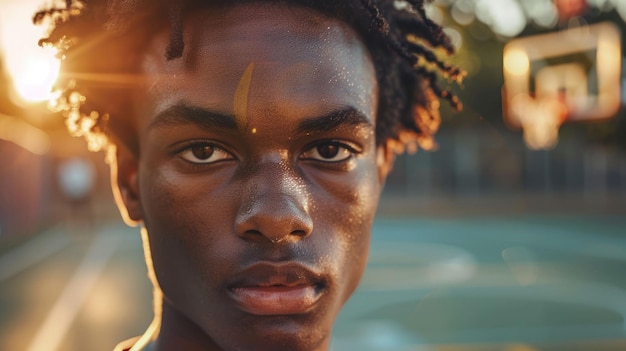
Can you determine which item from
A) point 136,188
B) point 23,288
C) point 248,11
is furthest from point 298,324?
point 23,288

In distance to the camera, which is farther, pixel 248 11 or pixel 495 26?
pixel 495 26

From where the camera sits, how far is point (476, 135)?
28359 millimetres

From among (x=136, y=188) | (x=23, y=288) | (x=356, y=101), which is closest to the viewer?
(x=356, y=101)

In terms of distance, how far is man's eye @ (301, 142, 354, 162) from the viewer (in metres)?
1.39

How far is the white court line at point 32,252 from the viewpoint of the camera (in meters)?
12.6

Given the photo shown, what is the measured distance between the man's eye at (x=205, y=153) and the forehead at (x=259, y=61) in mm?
92

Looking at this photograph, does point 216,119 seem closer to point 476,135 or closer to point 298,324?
point 298,324

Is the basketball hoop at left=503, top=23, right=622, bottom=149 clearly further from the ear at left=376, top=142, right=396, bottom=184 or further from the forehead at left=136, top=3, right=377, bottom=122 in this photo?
the forehead at left=136, top=3, right=377, bottom=122

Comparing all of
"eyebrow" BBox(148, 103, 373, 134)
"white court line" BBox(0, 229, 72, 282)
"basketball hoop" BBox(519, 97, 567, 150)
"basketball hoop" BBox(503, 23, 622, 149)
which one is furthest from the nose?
"basketball hoop" BBox(519, 97, 567, 150)

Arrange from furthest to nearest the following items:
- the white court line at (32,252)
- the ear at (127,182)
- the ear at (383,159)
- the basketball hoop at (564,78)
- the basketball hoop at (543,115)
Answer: the basketball hoop at (543,115) < the basketball hoop at (564,78) < the white court line at (32,252) < the ear at (383,159) < the ear at (127,182)

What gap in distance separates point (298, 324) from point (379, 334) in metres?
6.74

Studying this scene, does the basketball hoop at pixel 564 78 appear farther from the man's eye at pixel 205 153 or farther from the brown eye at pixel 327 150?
the man's eye at pixel 205 153

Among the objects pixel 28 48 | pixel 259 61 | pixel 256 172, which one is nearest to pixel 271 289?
pixel 256 172

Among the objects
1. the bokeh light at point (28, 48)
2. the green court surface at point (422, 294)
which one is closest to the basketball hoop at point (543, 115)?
the green court surface at point (422, 294)
